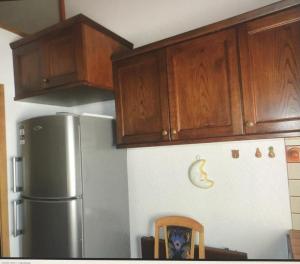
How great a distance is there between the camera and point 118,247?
141 cm

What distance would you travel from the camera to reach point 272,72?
3.11 feet

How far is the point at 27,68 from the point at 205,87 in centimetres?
115

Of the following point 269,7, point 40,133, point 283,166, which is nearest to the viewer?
point 269,7

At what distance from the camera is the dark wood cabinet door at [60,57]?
1.26 metres

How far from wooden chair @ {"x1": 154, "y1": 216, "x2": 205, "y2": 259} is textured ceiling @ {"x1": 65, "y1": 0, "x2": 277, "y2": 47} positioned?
1143 millimetres

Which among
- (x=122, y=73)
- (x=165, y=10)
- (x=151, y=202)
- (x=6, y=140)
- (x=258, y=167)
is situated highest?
(x=165, y=10)

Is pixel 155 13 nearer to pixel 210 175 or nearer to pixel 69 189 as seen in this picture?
pixel 210 175

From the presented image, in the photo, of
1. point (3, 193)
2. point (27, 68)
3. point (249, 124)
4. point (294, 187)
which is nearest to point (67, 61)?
point (27, 68)

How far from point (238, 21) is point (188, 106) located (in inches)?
17.2

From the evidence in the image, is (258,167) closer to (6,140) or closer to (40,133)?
(40,133)

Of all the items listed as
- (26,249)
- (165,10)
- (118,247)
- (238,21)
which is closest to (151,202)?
(118,247)

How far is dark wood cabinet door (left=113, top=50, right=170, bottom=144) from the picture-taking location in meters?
1.21

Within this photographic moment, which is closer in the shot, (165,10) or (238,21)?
(238,21)

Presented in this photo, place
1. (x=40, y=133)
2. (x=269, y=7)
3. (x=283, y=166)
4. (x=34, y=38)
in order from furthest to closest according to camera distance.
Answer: (x=34, y=38) < (x=40, y=133) < (x=283, y=166) < (x=269, y=7)
